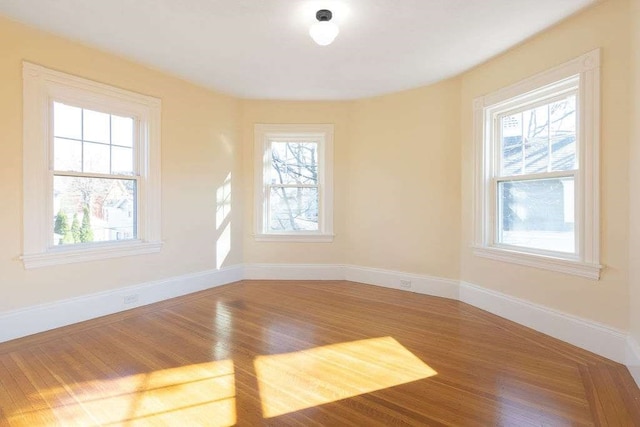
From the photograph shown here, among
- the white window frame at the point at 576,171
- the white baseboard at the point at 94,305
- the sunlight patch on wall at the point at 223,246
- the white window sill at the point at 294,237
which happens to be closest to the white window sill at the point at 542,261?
the white window frame at the point at 576,171

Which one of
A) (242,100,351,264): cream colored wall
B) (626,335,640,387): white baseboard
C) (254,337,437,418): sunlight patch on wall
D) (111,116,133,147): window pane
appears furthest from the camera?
(242,100,351,264): cream colored wall

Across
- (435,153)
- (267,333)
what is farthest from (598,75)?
(267,333)

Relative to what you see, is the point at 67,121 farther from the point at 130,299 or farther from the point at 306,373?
the point at 306,373

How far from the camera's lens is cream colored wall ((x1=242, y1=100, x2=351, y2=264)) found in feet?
15.3

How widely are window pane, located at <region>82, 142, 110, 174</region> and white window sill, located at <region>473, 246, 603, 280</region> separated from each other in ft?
13.0

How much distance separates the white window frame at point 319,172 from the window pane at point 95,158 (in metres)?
1.88

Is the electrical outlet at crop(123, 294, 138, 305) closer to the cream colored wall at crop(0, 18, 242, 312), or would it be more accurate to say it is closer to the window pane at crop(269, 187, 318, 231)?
the cream colored wall at crop(0, 18, 242, 312)

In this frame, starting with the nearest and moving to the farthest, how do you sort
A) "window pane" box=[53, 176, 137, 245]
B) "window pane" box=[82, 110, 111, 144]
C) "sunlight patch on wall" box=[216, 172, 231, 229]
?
"window pane" box=[53, 176, 137, 245]
"window pane" box=[82, 110, 111, 144]
"sunlight patch on wall" box=[216, 172, 231, 229]

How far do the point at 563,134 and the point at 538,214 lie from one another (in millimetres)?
719

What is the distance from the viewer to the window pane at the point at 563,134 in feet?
8.87

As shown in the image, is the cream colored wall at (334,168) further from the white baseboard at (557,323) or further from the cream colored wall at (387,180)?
the white baseboard at (557,323)

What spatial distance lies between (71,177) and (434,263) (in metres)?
3.98

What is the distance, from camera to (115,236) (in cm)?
344

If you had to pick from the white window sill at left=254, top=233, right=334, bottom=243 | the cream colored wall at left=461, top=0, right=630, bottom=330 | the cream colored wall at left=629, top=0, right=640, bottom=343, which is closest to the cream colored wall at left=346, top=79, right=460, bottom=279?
the white window sill at left=254, top=233, right=334, bottom=243
